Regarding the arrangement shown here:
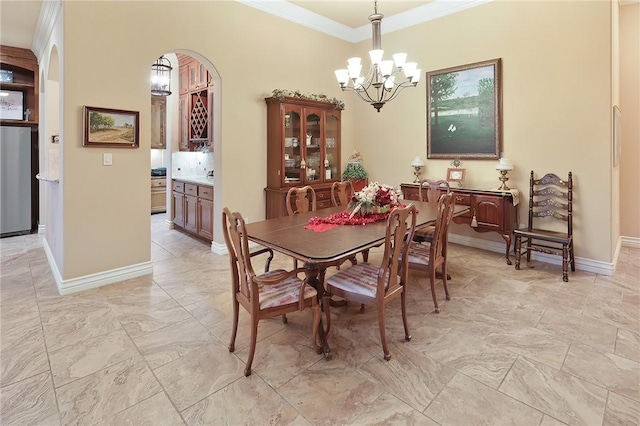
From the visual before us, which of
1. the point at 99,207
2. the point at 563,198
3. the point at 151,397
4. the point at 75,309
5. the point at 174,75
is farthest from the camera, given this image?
the point at 174,75

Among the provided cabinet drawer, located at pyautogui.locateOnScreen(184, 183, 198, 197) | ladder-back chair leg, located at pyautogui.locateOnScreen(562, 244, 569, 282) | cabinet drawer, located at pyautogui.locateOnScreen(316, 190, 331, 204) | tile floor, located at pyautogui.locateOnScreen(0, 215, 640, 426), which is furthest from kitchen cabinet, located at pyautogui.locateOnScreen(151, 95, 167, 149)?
ladder-back chair leg, located at pyautogui.locateOnScreen(562, 244, 569, 282)

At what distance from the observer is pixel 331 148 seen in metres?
5.61

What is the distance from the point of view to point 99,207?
11.6ft

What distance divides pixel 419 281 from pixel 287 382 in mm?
2057

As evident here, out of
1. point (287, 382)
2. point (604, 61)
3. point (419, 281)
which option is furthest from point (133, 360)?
point (604, 61)

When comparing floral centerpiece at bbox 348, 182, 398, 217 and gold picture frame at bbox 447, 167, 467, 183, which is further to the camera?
gold picture frame at bbox 447, 167, 467, 183

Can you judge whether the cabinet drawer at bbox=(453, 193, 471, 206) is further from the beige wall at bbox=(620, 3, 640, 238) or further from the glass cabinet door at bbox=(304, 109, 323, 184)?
the beige wall at bbox=(620, 3, 640, 238)

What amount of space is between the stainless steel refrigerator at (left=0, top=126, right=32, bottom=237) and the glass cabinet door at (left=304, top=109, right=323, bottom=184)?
14.7 ft

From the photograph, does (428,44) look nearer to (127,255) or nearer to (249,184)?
(249,184)

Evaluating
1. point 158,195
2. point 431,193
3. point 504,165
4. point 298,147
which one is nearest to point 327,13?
point 298,147

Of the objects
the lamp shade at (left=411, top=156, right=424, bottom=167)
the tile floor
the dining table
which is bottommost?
the tile floor

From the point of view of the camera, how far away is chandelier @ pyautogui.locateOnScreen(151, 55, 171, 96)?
5469 mm

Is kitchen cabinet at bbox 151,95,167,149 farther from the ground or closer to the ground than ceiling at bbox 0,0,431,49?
closer to the ground

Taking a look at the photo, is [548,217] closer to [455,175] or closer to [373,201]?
[455,175]
